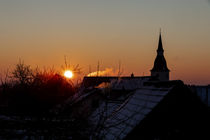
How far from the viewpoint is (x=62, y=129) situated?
455 cm

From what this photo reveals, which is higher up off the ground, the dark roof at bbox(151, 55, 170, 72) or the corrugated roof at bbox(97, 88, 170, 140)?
the dark roof at bbox(151, 55, 170, 72)

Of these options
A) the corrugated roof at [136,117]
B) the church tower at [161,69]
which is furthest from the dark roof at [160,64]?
the corrugated roof at [136,117]

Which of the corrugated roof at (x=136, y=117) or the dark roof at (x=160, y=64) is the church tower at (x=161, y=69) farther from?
the corrugated roof at (x=136, y=117)

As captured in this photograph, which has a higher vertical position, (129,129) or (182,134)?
(129,129)

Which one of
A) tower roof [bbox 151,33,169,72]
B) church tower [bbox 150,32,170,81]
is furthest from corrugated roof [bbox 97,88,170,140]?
tower roof [bbox 151,33,169,72]

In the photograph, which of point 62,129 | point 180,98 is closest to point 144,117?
point 180,98

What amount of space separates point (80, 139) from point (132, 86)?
127 ft

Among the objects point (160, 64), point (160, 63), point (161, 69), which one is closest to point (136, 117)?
point (161, 69)

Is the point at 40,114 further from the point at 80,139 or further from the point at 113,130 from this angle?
the point at 113,130

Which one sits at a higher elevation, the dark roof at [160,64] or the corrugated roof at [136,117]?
the dark roof at [160,64]

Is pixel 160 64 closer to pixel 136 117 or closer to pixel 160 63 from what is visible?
pixel 160 63

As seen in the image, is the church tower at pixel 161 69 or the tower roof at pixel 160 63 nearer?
the church tower at pixel 161 69

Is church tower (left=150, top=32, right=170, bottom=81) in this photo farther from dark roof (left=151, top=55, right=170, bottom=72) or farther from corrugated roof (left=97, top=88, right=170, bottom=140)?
corrugated roof (left=97, top=88, right=170, bottom=140)

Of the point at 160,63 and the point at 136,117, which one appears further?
the point at 160,63
